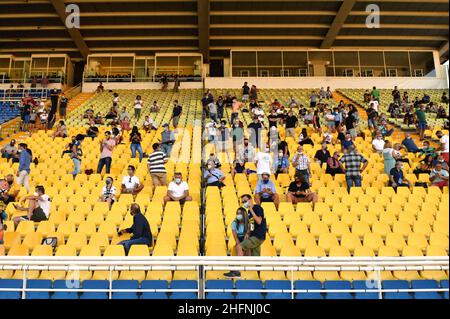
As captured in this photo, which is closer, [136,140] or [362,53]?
[136,140]

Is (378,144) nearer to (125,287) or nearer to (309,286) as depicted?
(309,286)

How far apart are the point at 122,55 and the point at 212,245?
23.5m

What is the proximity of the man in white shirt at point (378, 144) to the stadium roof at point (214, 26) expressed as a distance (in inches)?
504

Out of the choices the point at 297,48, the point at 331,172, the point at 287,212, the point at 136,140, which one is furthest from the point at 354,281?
the point at 297,48

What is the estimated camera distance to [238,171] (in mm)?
11234

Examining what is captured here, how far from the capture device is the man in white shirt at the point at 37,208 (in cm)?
843

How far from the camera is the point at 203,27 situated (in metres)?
25.3

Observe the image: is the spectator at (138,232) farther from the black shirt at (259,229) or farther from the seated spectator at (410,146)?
the seated spectator at (410,146)

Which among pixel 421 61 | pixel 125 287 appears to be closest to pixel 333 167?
pixel 125 287

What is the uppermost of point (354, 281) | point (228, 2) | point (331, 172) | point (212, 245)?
point (228, 2)

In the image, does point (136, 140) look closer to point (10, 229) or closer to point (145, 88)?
point (10, 229)

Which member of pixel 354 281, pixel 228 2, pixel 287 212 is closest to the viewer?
pixel 354 281

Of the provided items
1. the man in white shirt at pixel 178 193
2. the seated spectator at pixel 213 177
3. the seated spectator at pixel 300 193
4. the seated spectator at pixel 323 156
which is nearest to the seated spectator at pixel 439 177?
the seated spectator at pixel 323 156

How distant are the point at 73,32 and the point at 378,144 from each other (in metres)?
19.6
